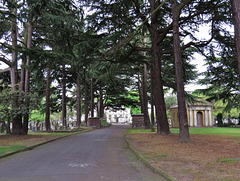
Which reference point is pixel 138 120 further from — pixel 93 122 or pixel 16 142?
pixel 16 142

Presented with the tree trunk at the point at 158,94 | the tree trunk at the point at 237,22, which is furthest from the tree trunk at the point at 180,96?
the tree trunk at the point at 237,22

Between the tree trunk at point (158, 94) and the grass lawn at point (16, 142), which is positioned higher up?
the tree trunk at point (158, 94)

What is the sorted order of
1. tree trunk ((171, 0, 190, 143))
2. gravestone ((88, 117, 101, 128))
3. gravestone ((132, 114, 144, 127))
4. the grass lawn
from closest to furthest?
the grass lawn < tree trunk ((171, 0, 190, 143)) < gravestone ((132, 114, 144, 127)) < gravestone ((88, 117, 101, 128))

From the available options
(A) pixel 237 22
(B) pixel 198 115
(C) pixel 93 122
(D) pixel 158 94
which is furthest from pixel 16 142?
(B) pixel 198 115

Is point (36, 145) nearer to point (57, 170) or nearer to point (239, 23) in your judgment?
point (57, 170)

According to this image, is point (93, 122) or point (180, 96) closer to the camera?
point (180, 96)

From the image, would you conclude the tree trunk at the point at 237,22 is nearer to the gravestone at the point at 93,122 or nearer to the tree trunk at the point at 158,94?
the tree trunk at the point at 158,94

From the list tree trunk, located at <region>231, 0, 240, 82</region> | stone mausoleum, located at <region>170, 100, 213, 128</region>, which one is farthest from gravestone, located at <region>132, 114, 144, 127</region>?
tree trunk, located at <region>231, 0, 240, 82</region>

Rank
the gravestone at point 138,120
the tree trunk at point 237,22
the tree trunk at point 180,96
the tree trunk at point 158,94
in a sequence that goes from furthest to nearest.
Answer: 1. the gravestone at point 138,120
2. the tree trunk at point 158,94
3. the tree trunk at point 180,96
4. the tree trunk at point 237,22

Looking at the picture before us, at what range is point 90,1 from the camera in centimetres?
1600

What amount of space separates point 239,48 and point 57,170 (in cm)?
671

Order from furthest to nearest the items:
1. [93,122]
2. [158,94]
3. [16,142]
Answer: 1. [93,122]
2. [158,94]
3. [16,142]

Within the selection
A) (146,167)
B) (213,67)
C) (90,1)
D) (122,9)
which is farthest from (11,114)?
(213,67)

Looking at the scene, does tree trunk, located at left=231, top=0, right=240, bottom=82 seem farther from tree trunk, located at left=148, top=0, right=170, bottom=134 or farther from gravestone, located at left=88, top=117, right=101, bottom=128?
gravestone, located at left=88, top=117, right=101, bottom=128
